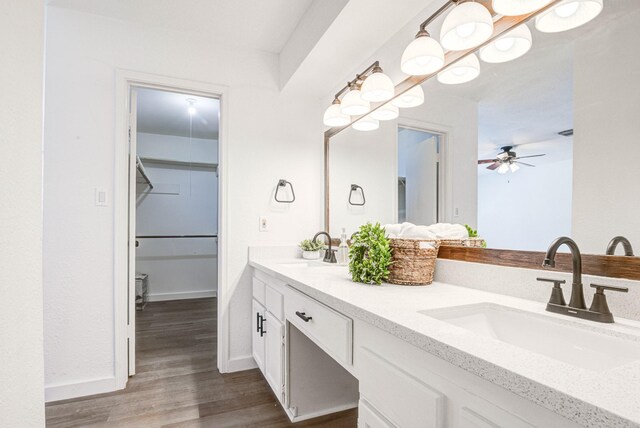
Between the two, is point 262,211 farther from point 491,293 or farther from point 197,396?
point 491,293

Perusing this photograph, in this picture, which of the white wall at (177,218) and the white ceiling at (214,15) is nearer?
the white ceiling at (214,15)

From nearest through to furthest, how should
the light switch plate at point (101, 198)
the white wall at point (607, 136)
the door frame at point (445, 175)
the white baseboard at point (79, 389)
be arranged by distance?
the white wall at point (607, 136), the door frame at point (445, 175), the white baseboard at point (79, 389), the light switch plate at point (101, 198)

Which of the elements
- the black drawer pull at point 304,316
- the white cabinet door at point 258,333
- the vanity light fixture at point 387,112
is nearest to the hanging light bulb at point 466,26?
the vanity light fixture at point 387,112

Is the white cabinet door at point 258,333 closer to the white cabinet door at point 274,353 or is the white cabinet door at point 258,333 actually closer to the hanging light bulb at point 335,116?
the white cabinet door at point 274,353

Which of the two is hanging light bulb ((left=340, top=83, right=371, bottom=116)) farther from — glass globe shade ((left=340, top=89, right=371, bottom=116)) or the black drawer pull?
the black drawer pull

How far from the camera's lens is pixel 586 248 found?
3.14 ft

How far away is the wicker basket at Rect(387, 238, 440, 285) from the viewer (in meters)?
1.34

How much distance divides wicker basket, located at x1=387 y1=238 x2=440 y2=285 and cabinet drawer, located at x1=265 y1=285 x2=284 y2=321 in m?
0.66

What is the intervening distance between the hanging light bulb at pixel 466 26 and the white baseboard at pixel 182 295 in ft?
14.7

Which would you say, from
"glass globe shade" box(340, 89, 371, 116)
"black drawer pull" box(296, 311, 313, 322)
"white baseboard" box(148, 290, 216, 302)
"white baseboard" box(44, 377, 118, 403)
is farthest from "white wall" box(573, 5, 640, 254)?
"white baseboard" box(148, 290, 216, 302)

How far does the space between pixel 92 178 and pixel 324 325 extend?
177 cm

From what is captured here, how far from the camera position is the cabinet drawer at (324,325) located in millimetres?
1083

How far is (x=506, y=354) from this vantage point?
62 centimetres

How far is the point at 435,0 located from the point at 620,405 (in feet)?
5.36
